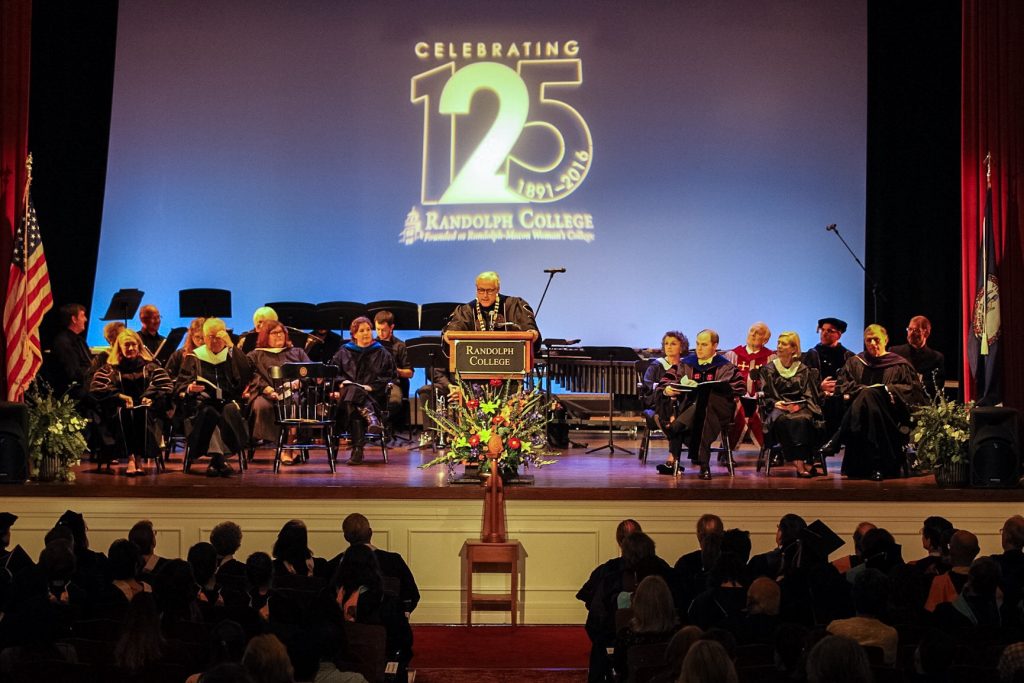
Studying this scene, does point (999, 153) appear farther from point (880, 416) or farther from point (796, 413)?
point (796, 413)

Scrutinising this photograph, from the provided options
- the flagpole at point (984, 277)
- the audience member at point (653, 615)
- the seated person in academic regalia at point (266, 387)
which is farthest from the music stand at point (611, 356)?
the audience member at point (653, 615)

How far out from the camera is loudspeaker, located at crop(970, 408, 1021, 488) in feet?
29.8

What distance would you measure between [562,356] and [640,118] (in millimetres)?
3195

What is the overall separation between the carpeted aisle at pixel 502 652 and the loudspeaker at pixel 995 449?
3.15 m

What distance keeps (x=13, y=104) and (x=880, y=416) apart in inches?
316

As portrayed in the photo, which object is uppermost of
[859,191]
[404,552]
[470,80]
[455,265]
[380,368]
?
[470,80]

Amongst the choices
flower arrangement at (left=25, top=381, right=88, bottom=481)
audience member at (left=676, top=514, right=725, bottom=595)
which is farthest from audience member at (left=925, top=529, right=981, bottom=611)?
flower arrangement at (left=25, top=381, right=88, bottom=481)

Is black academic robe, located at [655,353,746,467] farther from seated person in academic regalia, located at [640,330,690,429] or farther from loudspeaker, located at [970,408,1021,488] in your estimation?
loudspeaker, located at [970,408,1021,488]

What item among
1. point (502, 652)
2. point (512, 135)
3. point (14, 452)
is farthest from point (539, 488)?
point (512, 135)

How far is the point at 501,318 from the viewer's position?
33.4 ft

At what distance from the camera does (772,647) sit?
4977mm

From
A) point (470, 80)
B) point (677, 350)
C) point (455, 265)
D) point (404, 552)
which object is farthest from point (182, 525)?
point (470, 80)

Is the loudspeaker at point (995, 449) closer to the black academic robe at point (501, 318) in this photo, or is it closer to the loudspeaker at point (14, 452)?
the black academic robe at point (501, 318)

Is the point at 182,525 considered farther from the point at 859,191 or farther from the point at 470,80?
the point at 859,191
